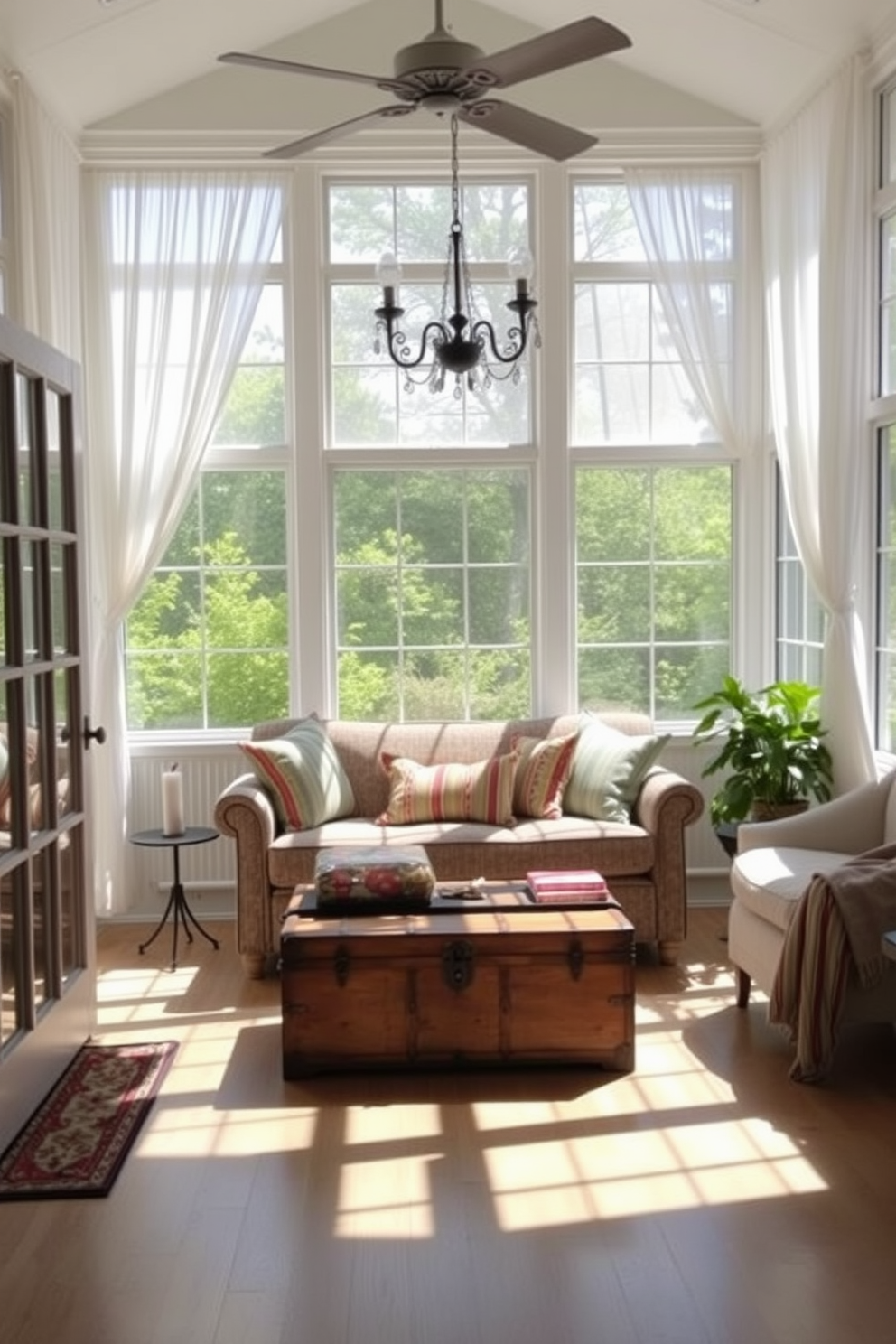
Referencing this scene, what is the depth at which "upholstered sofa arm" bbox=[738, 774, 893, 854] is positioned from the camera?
4.89 m

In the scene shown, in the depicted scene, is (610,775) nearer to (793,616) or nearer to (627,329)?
(793,616)

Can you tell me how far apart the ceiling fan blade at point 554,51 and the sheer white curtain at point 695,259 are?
2.88m

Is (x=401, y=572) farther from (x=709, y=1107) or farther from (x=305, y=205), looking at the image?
(x=709, y=1107)

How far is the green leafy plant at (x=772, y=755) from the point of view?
5.48 m

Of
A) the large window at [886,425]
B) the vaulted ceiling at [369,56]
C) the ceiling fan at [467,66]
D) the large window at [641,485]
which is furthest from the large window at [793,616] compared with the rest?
the ceiling fan at [467,66]

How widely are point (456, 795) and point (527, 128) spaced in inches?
107

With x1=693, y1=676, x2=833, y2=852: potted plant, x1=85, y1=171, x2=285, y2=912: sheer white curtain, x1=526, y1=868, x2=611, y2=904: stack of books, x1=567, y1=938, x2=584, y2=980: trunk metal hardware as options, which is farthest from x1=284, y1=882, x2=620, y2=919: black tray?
x1=85, y1=171, x2=285, y2=912: sheer white curtain

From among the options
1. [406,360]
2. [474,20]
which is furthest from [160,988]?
[474,20]

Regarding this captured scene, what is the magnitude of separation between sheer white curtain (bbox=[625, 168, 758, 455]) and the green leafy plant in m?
1.41

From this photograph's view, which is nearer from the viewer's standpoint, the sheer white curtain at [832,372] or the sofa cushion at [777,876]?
the sofa cushion at [777,876]

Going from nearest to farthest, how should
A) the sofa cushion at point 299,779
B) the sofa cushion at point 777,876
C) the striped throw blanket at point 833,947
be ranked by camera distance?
the striped throw blanket at point 833,947
the sofa cushion at point 777,876
the sofa cushion at point 299,779

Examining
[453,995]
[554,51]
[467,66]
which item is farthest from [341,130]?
[453,995]

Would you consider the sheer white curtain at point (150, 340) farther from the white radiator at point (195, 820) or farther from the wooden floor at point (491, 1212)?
the wooden floor at point (491, 1212)

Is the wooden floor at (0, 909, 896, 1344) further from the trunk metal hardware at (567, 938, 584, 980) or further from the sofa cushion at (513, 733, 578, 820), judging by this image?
the sofa cushion at (513, 733, 578, 820)
